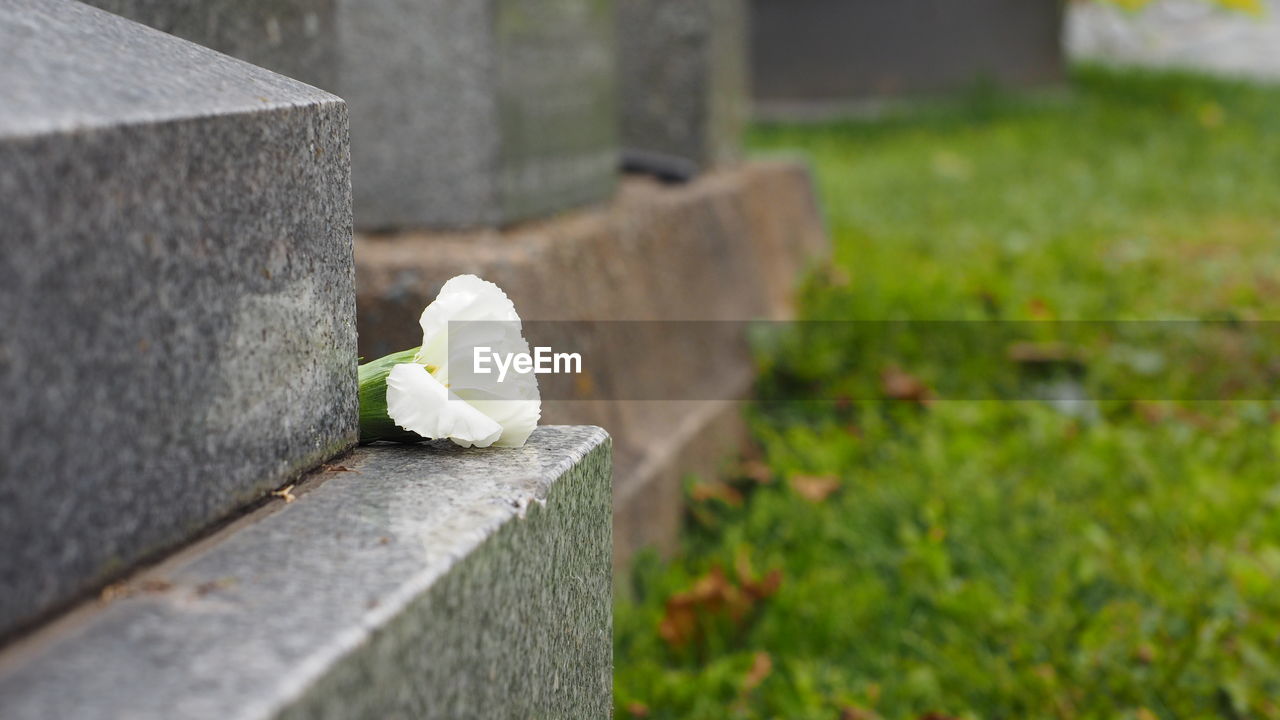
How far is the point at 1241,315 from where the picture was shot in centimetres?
337

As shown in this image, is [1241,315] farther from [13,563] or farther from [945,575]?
[13,563]

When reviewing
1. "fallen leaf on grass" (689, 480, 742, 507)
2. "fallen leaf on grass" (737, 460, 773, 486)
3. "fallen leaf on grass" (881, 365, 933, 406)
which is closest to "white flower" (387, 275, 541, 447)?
"fallen leaf on grass" (689, 480, 742, 507)

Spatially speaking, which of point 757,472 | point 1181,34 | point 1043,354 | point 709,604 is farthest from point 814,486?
point 1181,34

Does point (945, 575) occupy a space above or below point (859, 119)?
below

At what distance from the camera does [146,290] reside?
0.70 metres

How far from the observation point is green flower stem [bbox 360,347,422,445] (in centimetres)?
99

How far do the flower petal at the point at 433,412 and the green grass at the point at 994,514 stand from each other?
97 cm

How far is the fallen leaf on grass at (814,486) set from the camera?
2584 millimetres

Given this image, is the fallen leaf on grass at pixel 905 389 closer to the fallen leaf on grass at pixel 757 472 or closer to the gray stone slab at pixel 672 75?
the fallen leaf on grass at pixel 757 472

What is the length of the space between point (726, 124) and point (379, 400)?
2.97 meters

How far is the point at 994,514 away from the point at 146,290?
6.62ft

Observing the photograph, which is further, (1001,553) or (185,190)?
(1001,553)

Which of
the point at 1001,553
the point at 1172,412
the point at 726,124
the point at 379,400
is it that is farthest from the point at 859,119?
the point at 379,400

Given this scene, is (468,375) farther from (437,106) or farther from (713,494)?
(713,494)
